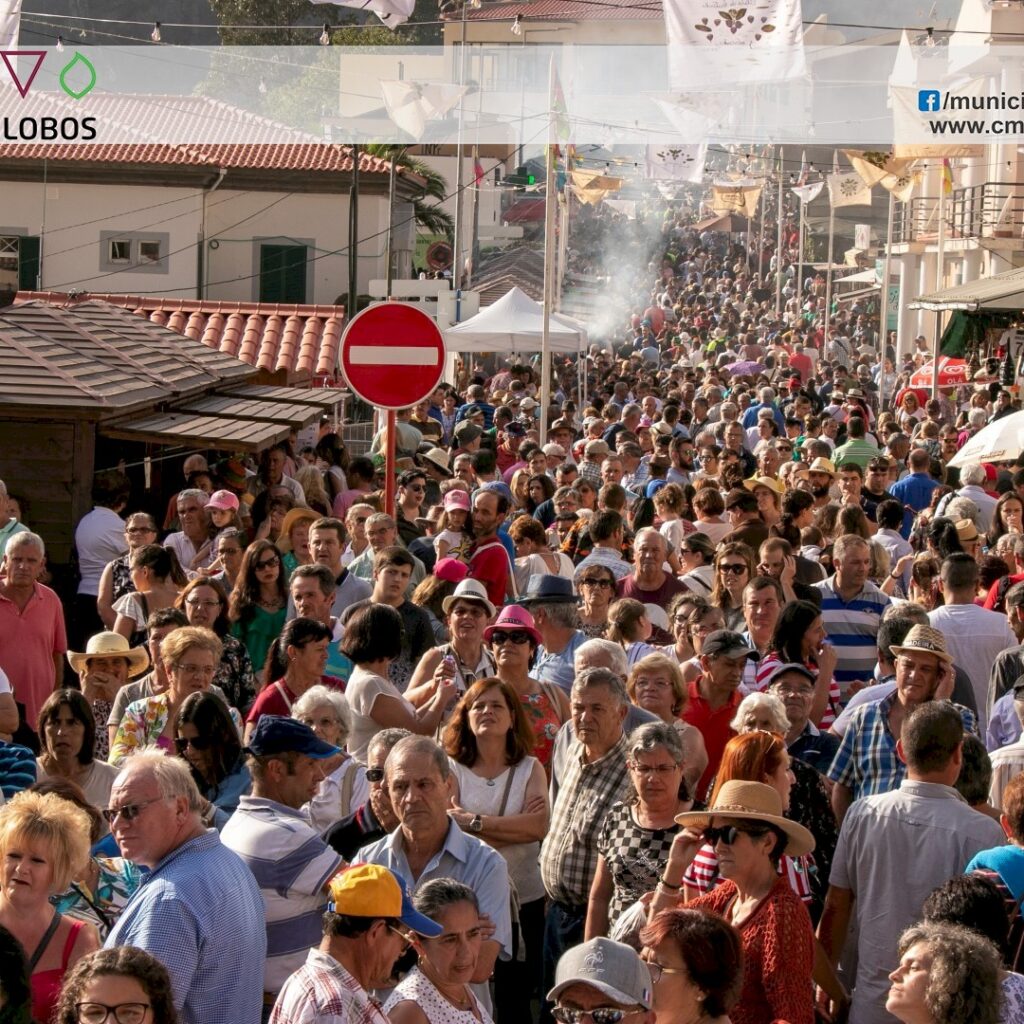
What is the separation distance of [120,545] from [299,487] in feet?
8.98

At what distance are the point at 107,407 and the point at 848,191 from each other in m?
31.8

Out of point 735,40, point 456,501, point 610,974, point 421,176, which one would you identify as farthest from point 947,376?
point 610,974

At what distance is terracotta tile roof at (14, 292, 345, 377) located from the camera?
86.1 feet

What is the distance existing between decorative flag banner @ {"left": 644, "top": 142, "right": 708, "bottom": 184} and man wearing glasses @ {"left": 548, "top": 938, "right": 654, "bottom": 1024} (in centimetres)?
3584

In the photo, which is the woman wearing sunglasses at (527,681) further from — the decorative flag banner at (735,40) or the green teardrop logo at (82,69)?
the green teardrop logo at (82,69)

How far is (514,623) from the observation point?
24.5 feet

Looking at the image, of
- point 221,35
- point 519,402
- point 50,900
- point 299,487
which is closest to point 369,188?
point 519,402

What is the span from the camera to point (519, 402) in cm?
2536

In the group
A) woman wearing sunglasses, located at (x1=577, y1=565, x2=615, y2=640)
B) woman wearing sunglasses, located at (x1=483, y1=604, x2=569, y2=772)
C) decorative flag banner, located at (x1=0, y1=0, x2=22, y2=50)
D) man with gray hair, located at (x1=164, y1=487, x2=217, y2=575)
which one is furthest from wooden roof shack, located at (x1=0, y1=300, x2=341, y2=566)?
woman wearing sunglasses, located at (x1=483, y1=604, x2=569, y2=772)

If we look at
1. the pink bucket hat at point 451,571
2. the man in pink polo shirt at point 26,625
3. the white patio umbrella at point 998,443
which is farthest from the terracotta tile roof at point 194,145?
the man in pink polo shirt at point 26,625

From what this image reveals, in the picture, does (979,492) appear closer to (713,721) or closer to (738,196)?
(713,721)

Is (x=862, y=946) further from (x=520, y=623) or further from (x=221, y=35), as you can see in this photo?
(x=221, y=35)

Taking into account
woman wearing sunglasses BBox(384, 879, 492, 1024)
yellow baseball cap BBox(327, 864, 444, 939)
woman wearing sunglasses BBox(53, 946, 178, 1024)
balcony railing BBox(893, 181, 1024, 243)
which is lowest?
woman wearing sunglasses BBox(384, 879, 492, 1024)

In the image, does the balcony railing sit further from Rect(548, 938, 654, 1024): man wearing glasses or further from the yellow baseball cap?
Rect(548, 938, 654, 1024): man wearing glasses
